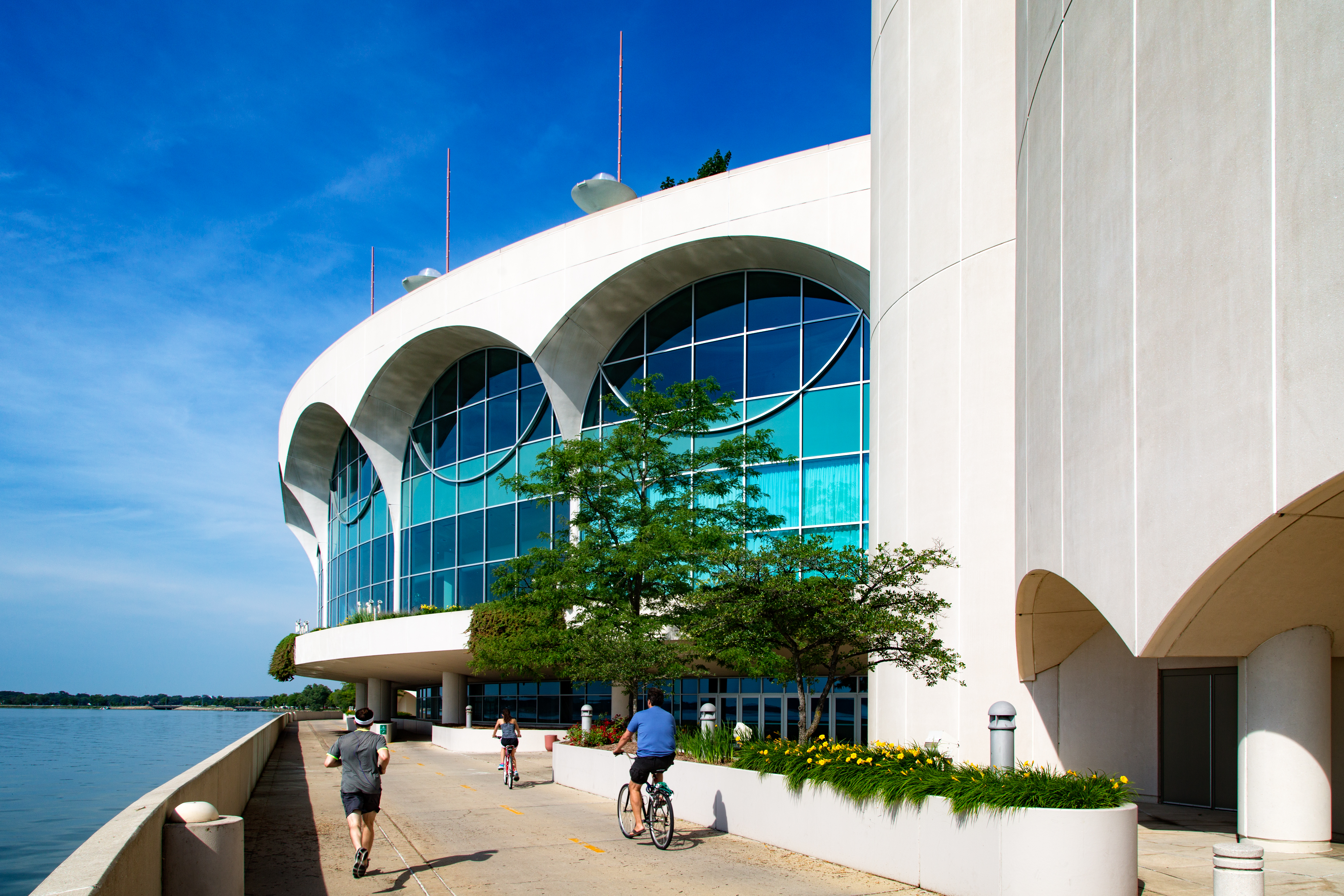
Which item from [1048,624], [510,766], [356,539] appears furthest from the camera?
[356,539]

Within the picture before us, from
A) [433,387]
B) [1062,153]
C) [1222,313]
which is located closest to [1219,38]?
[1222,313]

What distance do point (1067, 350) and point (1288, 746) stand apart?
4.80 metres

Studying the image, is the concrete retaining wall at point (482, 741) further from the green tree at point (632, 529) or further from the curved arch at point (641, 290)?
the curved arch at point (641, 290)

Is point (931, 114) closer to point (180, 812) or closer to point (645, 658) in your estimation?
point (645, 658)

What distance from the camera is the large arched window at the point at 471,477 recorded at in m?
35.2

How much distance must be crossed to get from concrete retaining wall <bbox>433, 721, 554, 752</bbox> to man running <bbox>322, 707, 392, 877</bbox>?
2018 cm

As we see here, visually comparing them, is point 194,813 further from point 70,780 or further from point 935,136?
point 70,780

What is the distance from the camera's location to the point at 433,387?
132 ft

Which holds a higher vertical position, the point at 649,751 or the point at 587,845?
the point at 649,751

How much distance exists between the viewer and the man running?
996 centimetres

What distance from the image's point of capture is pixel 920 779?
32.4 ft

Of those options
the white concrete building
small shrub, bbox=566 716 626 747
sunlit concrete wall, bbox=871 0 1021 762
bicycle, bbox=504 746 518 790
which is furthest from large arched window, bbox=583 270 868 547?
bicycle, bbox=504 746 518 790

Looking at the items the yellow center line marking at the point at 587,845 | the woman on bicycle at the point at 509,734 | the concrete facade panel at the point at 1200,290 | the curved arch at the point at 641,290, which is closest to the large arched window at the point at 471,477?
the curved arch at the point at 641,290

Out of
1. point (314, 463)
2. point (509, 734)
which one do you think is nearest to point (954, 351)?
point (509, 734)
